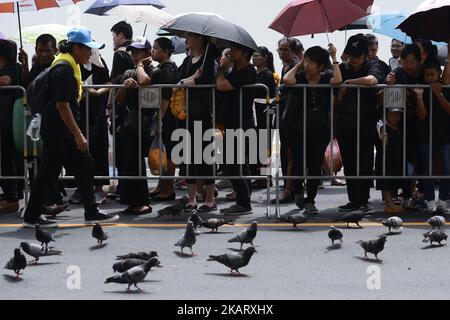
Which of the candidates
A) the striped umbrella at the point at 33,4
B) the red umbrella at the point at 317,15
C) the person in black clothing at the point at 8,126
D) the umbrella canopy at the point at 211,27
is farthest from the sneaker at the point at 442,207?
the striped umbrella at the point at 33,4

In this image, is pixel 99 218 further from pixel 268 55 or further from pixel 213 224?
pixel 268 55

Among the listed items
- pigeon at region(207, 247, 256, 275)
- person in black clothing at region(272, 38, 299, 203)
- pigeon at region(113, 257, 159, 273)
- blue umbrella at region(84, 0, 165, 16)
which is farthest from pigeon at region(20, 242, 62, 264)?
blue umbrella at region(84, 0, 165, 16)

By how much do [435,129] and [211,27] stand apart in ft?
8.66

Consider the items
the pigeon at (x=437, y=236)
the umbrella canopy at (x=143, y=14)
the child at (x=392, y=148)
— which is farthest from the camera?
the umbrella canopy at (x=143, y=14)

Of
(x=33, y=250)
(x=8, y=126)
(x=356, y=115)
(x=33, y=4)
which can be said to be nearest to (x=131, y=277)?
(x=33, y=250)

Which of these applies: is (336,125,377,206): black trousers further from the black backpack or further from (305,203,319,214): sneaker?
the black backpack

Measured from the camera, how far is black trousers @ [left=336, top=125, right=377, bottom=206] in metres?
12.1

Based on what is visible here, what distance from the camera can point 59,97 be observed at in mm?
10750

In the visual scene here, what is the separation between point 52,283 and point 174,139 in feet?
13.9

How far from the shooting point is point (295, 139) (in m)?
12.1

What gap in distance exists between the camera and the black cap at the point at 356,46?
1186 cm

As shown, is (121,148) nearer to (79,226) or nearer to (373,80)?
(79,226)

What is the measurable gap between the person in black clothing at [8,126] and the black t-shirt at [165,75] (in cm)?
157

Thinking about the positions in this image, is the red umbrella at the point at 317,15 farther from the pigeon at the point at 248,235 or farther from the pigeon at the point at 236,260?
the pigeon at the point at 236,260
